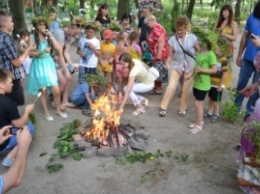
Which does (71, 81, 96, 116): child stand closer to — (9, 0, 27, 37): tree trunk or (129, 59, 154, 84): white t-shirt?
(129, 59, 154, 84): white t-shirt

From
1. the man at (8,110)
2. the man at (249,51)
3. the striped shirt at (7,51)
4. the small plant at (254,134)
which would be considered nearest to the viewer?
the small plant at (254,134)

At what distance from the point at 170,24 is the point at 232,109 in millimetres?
11082

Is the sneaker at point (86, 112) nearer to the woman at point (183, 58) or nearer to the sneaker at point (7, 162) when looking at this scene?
the woman at point (183, 58)

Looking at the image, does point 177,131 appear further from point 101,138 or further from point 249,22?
point 249,22

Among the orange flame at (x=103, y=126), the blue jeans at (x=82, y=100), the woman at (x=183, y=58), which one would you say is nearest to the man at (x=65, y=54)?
the blue jeans at (x=82, y=100)

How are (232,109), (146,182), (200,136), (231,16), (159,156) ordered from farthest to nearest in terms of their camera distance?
(231,16), (232,109), (200,136), (159,156), (146,182)

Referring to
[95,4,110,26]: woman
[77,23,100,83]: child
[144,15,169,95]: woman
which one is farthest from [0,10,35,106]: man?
[95,4,110,26]: woman

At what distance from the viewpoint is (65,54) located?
6605 millimetres

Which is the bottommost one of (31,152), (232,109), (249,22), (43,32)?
(31,152)

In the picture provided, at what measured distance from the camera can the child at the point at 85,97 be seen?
6219 millimetres

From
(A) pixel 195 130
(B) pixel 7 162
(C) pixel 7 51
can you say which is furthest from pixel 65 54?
(A) pixel 195 130

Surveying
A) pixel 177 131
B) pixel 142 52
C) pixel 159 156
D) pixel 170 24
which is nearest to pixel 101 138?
pixel 159 156

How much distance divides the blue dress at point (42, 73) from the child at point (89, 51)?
39.3 inches

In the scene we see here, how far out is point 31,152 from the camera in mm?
4758
